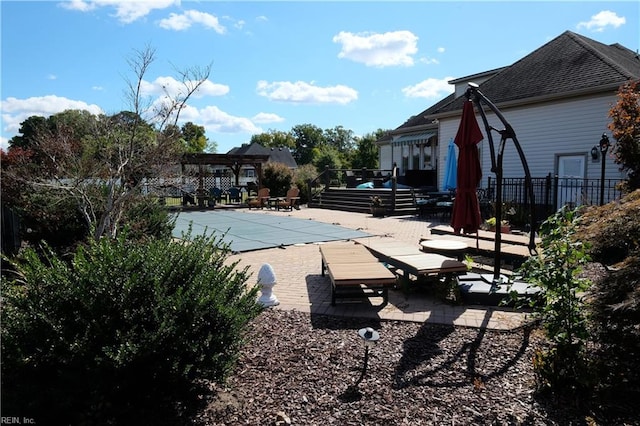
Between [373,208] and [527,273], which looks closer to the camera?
[527,273]

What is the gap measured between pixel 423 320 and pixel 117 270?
336cm

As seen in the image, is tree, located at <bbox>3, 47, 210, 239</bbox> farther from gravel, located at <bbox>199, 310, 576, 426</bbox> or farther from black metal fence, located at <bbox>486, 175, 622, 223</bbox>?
black metal fence, located at <bbox>486, 175, 622, 223</bbox>

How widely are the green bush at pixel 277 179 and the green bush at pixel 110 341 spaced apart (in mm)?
24579

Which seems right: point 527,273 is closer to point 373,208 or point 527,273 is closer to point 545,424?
point 545,424

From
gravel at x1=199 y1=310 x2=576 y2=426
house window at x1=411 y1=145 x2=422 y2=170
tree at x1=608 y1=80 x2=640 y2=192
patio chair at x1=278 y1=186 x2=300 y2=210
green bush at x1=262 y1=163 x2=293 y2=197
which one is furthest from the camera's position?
green bush at x1=262 y1=163 x2=293 y2=197

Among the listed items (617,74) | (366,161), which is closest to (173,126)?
(617,74)

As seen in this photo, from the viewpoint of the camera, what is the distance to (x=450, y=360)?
3.78m

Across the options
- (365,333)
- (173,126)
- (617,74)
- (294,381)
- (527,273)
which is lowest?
(294,381)

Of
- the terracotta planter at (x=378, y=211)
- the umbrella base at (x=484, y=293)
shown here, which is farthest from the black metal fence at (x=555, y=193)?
the umbrella base at (x=484, y=293)

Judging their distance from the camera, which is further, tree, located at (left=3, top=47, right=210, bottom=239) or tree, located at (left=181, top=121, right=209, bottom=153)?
tree, located at (left=181, top=121, right=209, bottom=153)

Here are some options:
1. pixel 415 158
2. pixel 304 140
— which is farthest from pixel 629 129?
pixel 304 140

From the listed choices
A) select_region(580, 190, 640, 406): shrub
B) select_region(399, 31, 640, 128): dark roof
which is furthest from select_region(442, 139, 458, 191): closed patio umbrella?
select_region(580, 190, 640, 406): shrub

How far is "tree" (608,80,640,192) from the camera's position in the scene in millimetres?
10030

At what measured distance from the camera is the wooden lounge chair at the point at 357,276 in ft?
16.5
